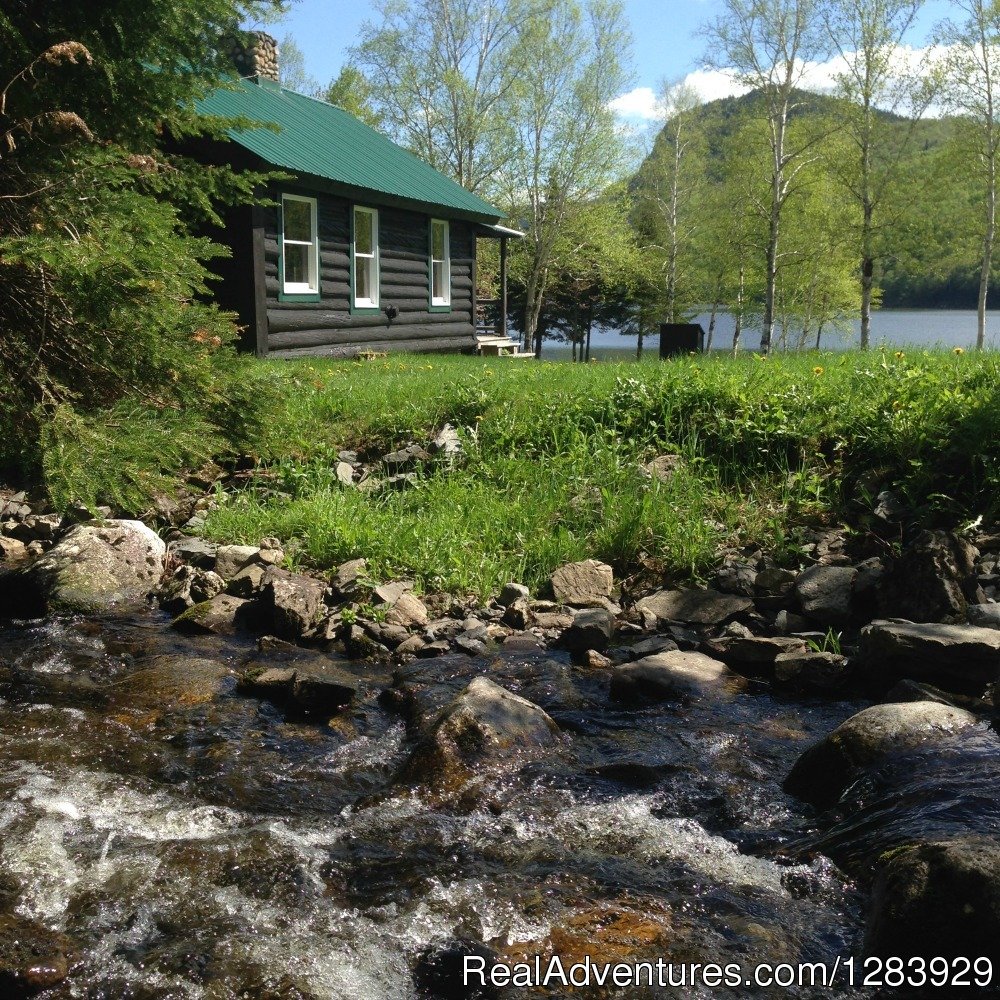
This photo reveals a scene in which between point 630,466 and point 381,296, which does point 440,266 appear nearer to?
point 381,296

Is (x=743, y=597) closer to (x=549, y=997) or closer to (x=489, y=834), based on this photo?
(x=489, y=834)

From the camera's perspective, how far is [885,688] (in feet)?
16.2

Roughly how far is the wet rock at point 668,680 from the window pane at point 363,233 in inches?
616

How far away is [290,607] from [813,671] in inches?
123

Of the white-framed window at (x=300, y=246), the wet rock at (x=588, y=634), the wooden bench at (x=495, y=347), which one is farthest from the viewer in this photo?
the wooden bench at (x=495, y=347)

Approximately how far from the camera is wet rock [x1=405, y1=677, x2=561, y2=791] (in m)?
4.12

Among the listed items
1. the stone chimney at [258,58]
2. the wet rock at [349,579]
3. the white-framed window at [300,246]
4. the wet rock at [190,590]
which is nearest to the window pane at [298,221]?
the white-framed window at [300,246]

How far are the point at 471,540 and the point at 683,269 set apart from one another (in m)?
45.0

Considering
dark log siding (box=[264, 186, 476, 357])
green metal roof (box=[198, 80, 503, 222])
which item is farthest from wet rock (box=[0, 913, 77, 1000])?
dark log siding (box=[264, 186, 476, 357])

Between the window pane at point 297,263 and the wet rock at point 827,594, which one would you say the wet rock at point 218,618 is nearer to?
the wet rock at point 827,594

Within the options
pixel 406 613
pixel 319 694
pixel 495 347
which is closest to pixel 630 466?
pixel 406 613

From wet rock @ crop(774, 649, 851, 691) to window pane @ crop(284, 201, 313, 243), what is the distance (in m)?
13.7

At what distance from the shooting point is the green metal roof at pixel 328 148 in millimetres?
15820

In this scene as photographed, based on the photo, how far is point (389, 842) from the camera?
3.65m
